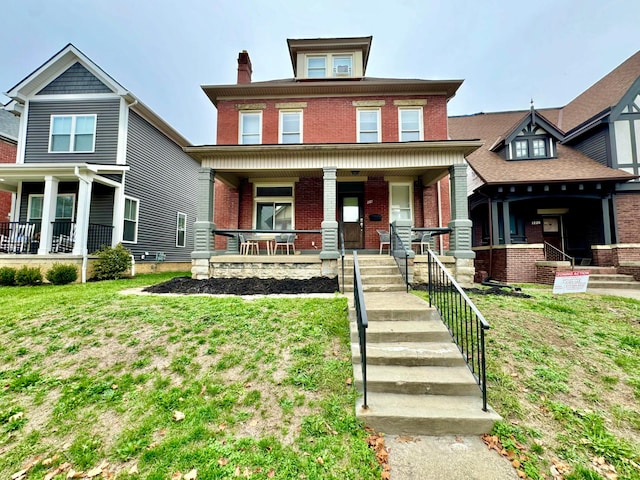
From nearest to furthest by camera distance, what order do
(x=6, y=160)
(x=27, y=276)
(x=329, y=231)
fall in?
(x=329, y=231), (x=27, y=276), (x=6, y=160)

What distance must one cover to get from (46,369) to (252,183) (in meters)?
8.51

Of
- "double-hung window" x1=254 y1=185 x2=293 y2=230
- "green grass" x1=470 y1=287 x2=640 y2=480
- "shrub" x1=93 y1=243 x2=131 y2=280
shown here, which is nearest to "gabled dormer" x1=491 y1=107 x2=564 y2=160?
"green grass" x1=470 y1=287 x2=640 y2=480

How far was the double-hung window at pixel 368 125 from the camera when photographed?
11016 millimetres

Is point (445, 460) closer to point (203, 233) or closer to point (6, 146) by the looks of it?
point (203, 233)

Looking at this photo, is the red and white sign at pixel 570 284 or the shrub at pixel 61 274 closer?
the red and white sign at pixel 570 284

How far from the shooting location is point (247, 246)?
32.7ft

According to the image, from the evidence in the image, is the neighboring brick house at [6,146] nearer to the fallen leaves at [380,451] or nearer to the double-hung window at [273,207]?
the double-hung window at [273,207]

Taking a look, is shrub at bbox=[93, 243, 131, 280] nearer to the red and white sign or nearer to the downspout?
the downspout

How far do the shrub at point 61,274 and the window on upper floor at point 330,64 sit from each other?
11337 mm

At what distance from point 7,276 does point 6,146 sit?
10049mm

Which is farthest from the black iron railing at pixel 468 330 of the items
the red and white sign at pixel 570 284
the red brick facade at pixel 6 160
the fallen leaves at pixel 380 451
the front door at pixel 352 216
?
the red brick facade at pixel 6 160

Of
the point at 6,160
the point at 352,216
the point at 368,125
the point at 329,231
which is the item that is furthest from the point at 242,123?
the point at 6,160

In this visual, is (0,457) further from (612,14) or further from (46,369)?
(612,14)

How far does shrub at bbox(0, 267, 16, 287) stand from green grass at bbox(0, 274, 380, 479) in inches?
192
